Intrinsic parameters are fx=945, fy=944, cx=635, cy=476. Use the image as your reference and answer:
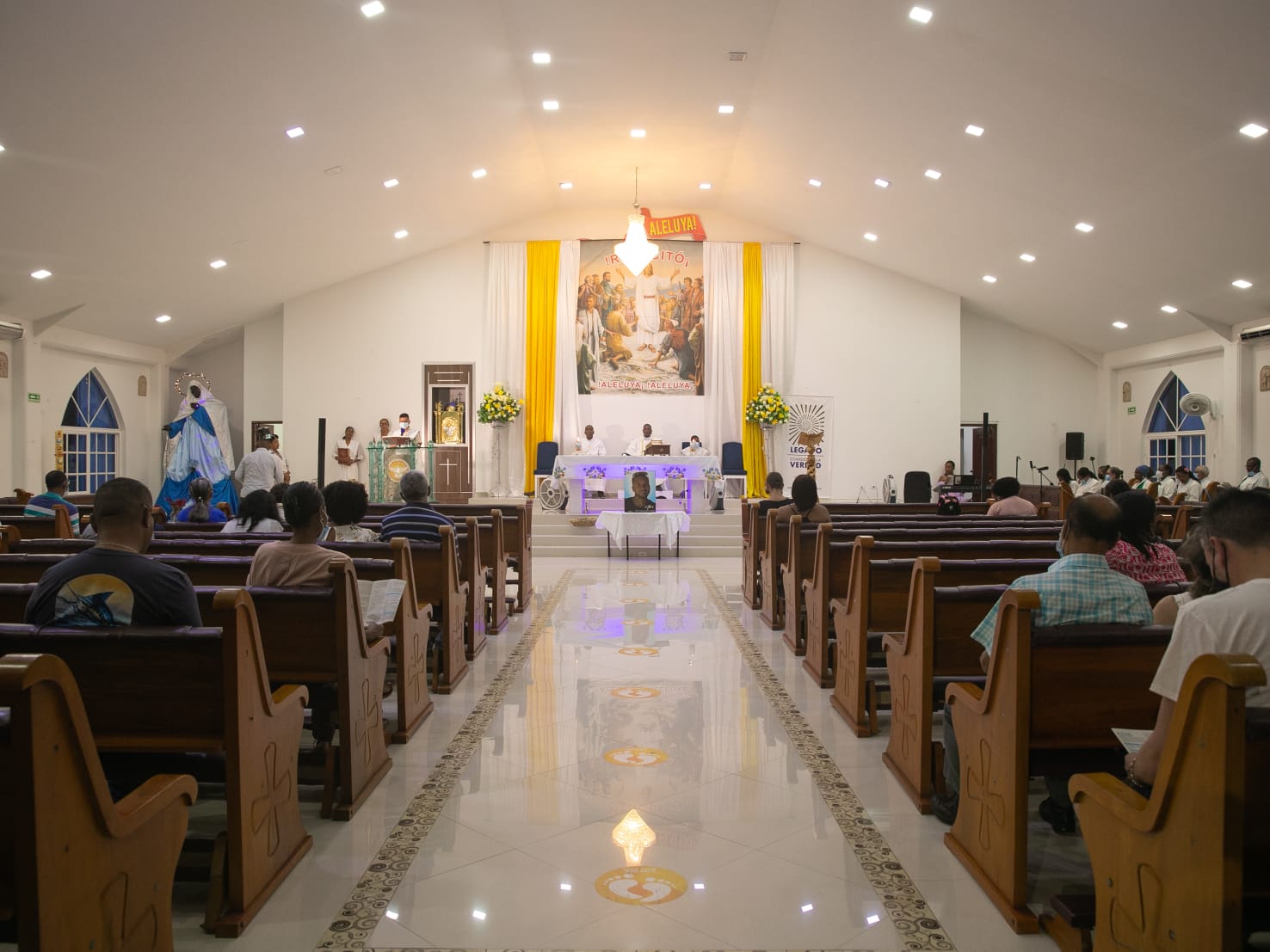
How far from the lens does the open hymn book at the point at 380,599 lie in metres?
3.83

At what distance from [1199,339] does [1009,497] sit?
7.99m

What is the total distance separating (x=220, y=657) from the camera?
8.14 feet

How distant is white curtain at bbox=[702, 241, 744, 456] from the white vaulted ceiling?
133cm

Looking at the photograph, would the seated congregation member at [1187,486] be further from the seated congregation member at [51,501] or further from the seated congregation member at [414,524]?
the seated congregation member at [51,501]

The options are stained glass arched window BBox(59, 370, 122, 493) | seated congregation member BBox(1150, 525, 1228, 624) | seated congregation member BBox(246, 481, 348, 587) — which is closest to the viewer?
seated congregation member BBox(1150, 525, 1228, 624)

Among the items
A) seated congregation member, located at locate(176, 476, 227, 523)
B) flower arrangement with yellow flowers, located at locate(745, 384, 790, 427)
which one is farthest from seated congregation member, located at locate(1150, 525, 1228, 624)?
flower arrangement with yellow flowers, located at locate(745, 384, 790, 427)

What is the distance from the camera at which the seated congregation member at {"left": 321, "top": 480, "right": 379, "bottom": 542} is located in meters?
4.73

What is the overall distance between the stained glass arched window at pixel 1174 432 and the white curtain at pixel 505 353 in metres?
9.98

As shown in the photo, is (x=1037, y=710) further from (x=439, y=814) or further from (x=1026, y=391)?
(x=1026, y=391)

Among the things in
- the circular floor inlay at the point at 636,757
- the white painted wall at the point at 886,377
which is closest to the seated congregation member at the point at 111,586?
the circular floor inlay at the point at 636,757

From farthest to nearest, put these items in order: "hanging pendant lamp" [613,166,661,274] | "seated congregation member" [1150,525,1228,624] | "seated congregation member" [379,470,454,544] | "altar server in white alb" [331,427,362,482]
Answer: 1. "altar server in white alb" [331,427,362,482]
2. "hanging pendant lamp" [613,166,661,274]
3. "seated congregation member" [379,470,454,544]
4. "seated congregation member" [1150,525,1228,624]

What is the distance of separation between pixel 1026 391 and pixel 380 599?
14.7 meters

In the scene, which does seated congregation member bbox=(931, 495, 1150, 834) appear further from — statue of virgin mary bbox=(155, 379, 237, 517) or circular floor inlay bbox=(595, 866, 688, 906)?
statue of virgin mary bbox=(155, 379, 237, 517)

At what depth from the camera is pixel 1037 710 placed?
8.63 feet
